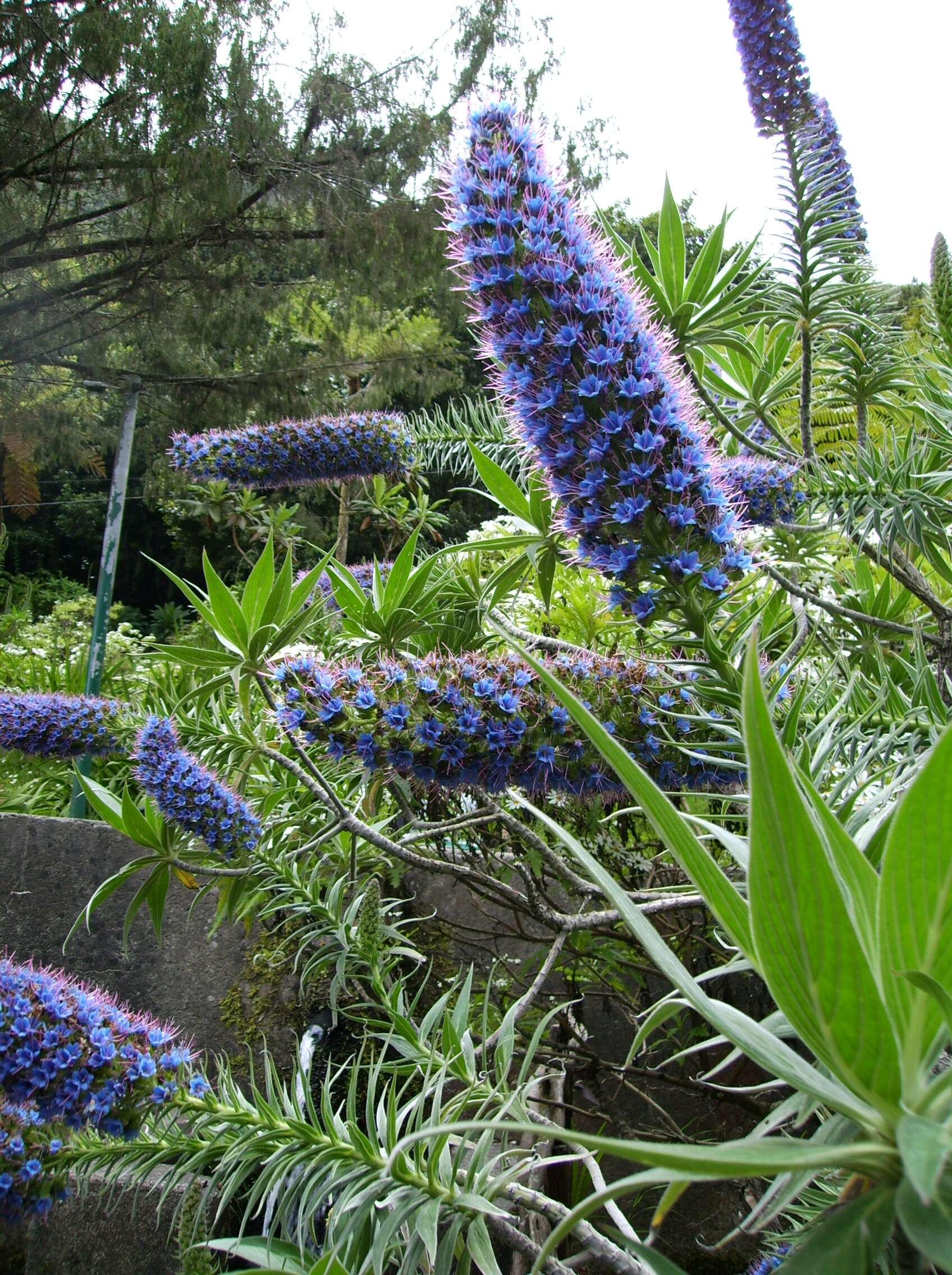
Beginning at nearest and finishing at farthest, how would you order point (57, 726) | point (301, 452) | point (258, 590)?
point (258, 590)
point (57, 726)
point (301, 452)

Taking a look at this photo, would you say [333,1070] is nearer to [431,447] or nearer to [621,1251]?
[621,1251]

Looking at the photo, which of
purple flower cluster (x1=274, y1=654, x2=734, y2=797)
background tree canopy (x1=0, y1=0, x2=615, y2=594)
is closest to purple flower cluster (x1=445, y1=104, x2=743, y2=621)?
purple flower cluster (x1=274, y1=654, x2=734, y2=797)

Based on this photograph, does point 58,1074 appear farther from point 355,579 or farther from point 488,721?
point 355,579

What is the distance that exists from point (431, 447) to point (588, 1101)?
5.09 ft

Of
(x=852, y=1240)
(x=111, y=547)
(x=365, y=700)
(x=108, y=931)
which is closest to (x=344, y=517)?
(x=111, y=547)

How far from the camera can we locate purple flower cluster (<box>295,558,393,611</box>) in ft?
5.26

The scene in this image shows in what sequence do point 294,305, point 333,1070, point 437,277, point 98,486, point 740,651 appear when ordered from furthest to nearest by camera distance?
point 98,486 < point 294,305 < point 437,277 < point 333,1070 < point 740,651

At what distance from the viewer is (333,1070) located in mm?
1670

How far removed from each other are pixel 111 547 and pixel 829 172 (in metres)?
3.87

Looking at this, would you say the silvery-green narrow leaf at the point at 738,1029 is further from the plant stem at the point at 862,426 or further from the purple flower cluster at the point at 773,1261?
the plant stem at the point at 862,426

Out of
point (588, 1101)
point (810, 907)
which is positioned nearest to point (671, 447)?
point (810, 907)

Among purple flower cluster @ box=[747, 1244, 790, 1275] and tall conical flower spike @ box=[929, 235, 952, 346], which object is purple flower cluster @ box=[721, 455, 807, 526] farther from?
purple flower cluster @ box=[747, 1244, 790, 1275]

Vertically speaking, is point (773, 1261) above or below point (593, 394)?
below

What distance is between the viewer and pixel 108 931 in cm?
240
